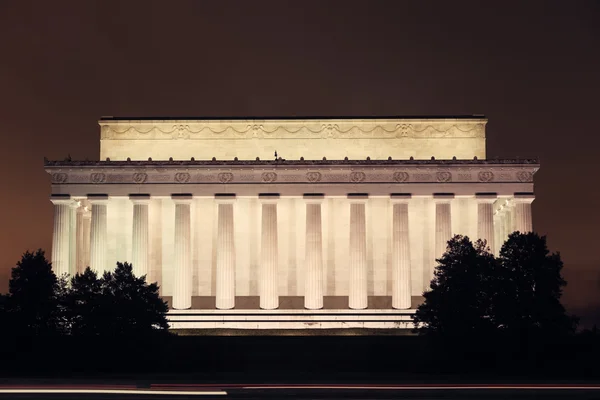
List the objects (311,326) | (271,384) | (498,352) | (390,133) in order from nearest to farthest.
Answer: (271,384) < (498,352) < (311,326) < (390,133)

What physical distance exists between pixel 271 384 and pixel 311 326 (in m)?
54.5

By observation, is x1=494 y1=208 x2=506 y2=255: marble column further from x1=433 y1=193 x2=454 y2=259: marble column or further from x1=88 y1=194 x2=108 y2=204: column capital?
x1=88 y1=194 x2=108 y2=204: column capital

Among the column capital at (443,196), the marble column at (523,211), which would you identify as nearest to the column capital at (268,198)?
the column capital at (443,196)

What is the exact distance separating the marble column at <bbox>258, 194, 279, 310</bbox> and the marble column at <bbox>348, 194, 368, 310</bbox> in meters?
9.13

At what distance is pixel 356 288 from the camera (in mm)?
136000

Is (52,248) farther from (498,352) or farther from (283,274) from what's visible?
(498,352)

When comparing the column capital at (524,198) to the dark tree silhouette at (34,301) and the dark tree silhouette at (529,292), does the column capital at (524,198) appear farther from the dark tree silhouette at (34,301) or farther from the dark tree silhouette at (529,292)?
the dark tree silhouette at (34,301)

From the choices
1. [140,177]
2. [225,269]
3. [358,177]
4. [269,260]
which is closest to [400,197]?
[358,177]

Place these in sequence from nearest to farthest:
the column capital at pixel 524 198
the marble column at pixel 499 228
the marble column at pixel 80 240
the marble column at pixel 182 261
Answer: the marble column at pixel 182 261 → the column capital at pixel 524 198 → the marble column at pixel 80 240 → the marble column at pixel 499 228

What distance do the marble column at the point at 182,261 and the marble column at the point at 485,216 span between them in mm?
35471

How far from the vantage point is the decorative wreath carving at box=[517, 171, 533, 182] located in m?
138

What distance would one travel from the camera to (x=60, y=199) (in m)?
138

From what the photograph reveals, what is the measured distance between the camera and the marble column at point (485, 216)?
138 meters

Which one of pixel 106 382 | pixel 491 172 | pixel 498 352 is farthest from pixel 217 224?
pixel 106 382
